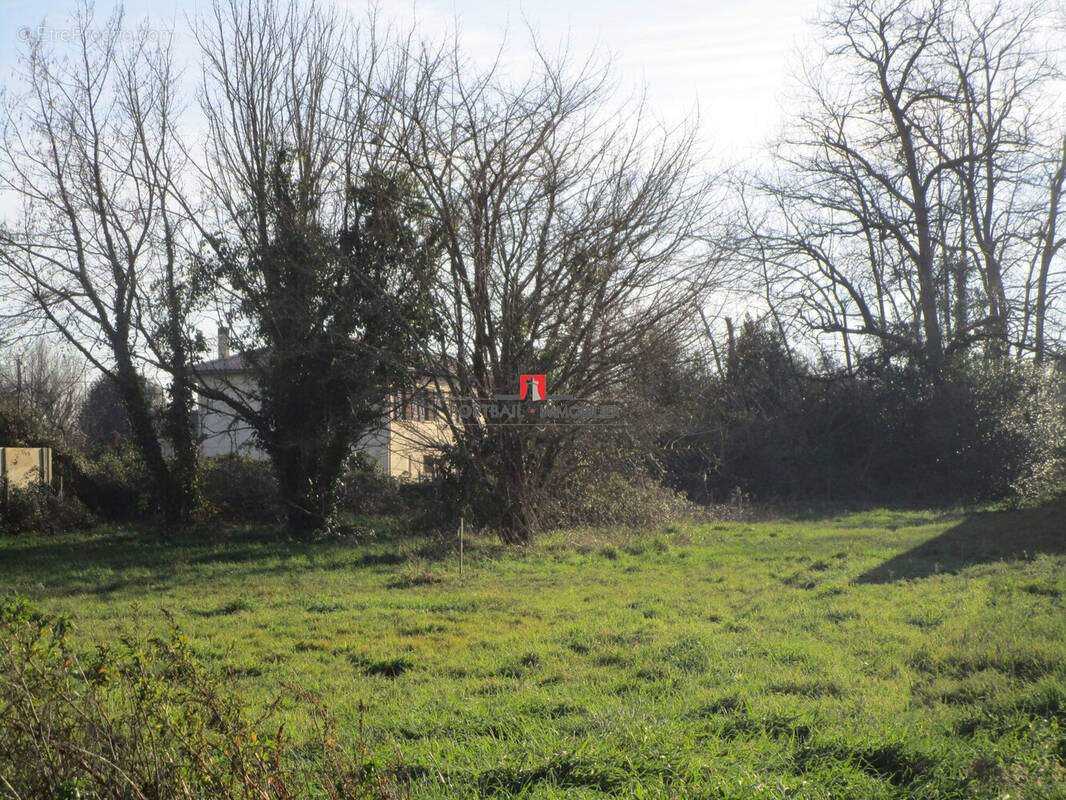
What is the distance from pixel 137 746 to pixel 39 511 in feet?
56.1

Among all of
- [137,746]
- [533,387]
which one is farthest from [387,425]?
[137,746]

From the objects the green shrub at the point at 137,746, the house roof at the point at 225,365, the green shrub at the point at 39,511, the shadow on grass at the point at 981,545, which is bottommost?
the shadow on grass at the point at 981,545

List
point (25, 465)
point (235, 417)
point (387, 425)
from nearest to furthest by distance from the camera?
point (387, 425)
point (235, 417)
point (25, 465)

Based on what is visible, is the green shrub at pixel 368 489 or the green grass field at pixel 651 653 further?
the green shrub at pixel 368 489

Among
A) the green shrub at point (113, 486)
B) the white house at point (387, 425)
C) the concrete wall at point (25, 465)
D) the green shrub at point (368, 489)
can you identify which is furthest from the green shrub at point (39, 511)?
the green shrub at point (368, 489)

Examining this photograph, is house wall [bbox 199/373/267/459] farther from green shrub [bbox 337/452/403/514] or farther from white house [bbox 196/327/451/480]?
green shrub [bbox 337/452/403/514]

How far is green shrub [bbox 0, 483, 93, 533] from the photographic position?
58.3 ft

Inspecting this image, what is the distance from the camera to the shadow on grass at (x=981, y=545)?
434 inches

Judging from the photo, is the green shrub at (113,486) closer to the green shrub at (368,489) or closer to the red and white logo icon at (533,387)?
the green shrub at (368,489)

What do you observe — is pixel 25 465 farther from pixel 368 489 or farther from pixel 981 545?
pixel 981 545

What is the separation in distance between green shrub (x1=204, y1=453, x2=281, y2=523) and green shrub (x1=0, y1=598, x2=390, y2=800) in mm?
15318

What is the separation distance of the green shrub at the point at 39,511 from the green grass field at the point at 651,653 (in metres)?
3.98

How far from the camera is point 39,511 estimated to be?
59.6 ft

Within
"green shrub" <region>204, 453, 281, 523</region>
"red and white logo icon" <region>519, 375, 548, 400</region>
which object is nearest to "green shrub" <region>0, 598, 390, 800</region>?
"red and white logo icon" <region>519, 375, 548, 400</region>
